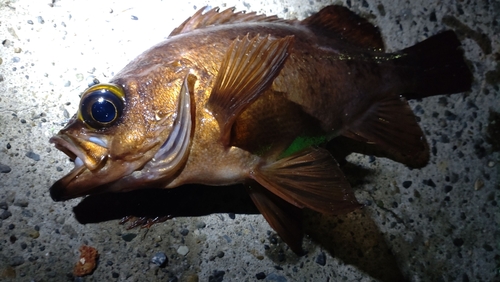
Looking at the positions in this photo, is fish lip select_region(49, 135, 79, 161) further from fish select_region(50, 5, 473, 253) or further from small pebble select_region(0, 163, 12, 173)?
→ small pebble select_region(0, 163, 12, 173)

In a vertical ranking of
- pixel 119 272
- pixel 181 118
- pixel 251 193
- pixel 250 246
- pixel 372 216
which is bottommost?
pixel 119 272

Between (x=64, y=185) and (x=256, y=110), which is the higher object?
(x=256, y=110)

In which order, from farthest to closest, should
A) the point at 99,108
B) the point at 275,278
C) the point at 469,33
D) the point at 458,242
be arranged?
the point at 469,33, the point at 458,242, the point at 275,278, the point at 99,108

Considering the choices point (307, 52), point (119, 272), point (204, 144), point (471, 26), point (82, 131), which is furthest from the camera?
point (471, 26)

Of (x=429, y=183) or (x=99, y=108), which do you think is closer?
(x=99, y=108)

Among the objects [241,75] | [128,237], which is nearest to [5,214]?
[128,237]

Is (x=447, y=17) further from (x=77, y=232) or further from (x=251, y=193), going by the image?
(x=77, y=232)

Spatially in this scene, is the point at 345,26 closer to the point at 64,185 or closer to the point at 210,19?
the point at 210,19

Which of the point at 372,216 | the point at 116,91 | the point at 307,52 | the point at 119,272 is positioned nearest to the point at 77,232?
the point at 119,272

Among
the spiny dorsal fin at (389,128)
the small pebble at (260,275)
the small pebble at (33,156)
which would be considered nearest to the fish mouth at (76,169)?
the small pebble at (33,156)
